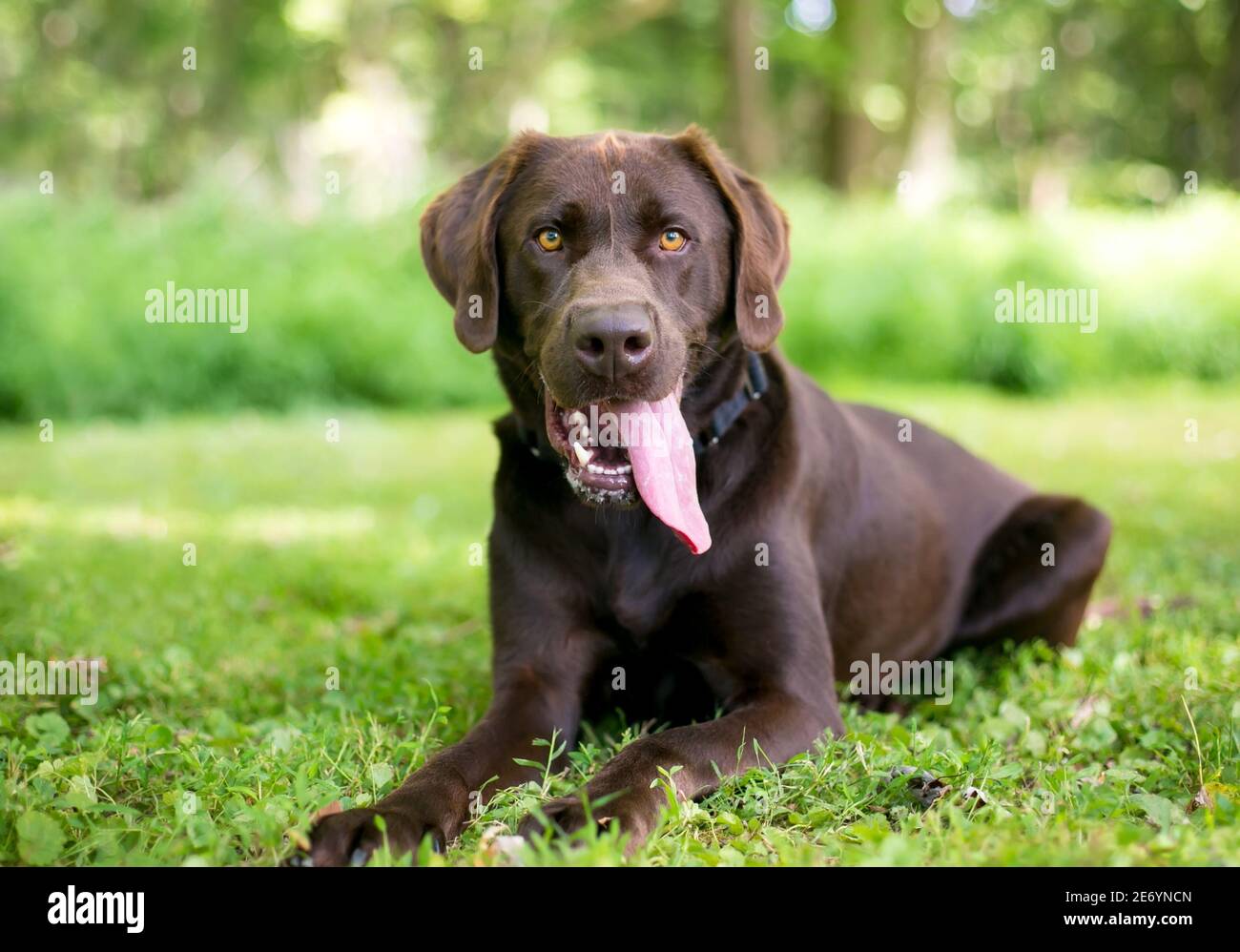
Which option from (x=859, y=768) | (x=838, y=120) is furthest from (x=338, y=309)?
(x=838, y=120)

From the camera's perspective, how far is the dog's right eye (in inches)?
137

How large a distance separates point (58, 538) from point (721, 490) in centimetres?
410

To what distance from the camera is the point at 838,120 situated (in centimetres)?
2192

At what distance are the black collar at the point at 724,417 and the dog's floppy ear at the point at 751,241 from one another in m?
0.15

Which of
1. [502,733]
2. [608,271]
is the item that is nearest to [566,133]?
[608,271]

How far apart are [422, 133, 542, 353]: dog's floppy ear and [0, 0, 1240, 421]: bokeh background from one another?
6.29 m

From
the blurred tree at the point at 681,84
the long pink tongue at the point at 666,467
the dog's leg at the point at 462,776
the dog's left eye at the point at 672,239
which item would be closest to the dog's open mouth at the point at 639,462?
the long pink tongue at the point at 666,467

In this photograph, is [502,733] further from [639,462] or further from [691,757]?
[639,462]

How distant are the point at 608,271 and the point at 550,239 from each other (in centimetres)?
25

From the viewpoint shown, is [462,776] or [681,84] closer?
[462,776]

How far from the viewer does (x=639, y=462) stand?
3.24 meters

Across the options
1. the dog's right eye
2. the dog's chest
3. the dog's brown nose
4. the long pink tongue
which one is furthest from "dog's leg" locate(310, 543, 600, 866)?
the dog's right eye

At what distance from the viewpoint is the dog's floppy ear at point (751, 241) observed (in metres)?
3.50
